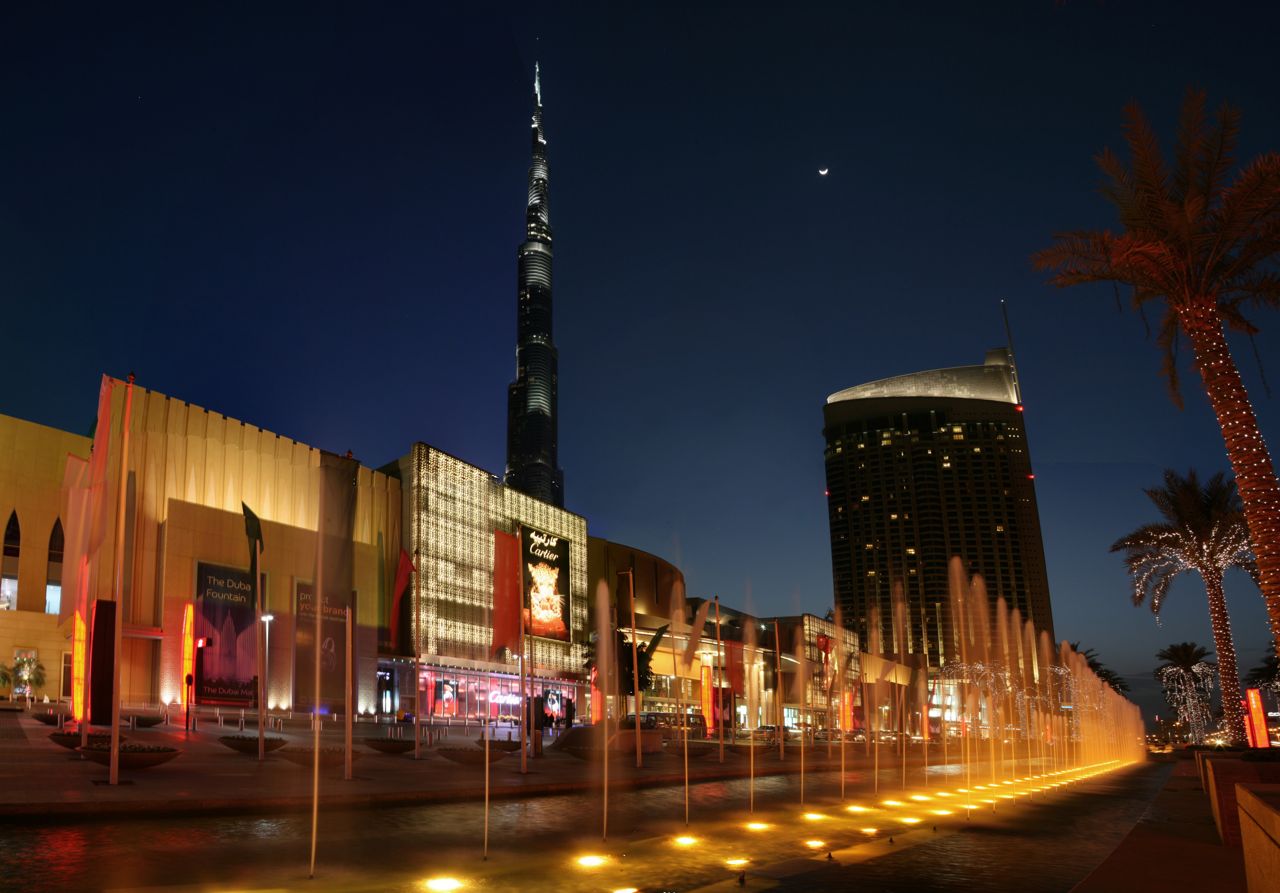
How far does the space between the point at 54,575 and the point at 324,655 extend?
922 inches

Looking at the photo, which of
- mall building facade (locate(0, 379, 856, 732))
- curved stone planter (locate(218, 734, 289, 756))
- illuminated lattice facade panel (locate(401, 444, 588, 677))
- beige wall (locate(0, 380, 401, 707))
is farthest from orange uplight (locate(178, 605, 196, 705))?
illuminated lattice facade panel (locate(401, 444, 588, 677))

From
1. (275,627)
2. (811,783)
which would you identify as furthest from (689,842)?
(275,627)

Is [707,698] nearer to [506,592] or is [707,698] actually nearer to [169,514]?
[506,592]

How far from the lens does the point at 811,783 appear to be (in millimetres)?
24891

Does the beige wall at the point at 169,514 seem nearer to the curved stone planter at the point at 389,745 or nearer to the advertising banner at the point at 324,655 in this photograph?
the advertising banner at the point at 324,655

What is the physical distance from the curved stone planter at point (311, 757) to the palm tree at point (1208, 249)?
19.5m

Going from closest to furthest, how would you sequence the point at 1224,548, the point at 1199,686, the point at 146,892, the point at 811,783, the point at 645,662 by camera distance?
1. the point at 146,892
2. the point at 811,783
3. the point at 1224,548
4. the point at 645,662
5. the point at 1199,686

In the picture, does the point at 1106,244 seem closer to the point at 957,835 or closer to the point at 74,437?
the point at 957,835

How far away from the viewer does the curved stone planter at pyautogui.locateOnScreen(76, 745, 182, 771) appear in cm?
Result: 1688

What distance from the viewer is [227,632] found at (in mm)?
52719

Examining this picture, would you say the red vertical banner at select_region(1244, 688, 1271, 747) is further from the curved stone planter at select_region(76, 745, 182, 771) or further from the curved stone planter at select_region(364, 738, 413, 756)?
the curved stone planter at select_region(76, 745, 182, 771)

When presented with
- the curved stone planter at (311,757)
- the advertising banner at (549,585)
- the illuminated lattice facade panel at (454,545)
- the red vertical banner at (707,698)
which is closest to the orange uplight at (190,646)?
the curved stone planter at (311,757)

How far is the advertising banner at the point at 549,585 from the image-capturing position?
87375 mm

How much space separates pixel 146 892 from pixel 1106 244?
20.2 metres
